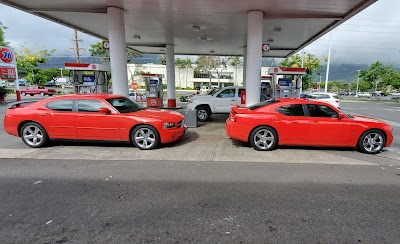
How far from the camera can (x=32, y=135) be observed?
6273mm

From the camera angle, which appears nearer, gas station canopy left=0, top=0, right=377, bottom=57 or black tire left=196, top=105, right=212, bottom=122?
gas station canopy left=0, top=0, right=377, bottom=57

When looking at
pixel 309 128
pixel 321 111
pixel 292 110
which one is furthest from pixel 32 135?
pixel 321 111

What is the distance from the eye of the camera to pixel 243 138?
247 inches

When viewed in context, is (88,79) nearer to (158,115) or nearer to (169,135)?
(158,115)

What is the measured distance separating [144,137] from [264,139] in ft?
10.7

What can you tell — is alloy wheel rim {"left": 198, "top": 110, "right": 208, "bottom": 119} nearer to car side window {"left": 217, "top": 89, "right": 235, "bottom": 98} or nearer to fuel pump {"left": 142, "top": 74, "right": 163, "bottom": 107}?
car side window {"left": 217, "top": 89, "right": 235, "bottom": 98}

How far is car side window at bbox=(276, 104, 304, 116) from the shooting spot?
620 centimetres

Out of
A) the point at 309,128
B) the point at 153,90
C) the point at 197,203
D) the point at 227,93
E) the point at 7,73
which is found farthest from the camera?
the point at 153,90

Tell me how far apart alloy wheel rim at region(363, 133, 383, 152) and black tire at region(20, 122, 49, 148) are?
8740mm

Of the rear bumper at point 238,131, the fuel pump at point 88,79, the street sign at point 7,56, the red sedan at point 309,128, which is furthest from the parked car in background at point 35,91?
the red sedan at point 309,128

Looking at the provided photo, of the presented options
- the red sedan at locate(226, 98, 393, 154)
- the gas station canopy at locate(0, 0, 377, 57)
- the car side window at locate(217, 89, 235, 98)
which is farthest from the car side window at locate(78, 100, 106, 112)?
the car side window at locate(217, 89, 235, 98)

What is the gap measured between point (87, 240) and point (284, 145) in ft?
18.0

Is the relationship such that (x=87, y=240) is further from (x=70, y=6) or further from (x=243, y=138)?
(x=70, y=6)

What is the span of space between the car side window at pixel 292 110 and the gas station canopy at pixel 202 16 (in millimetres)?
4275
